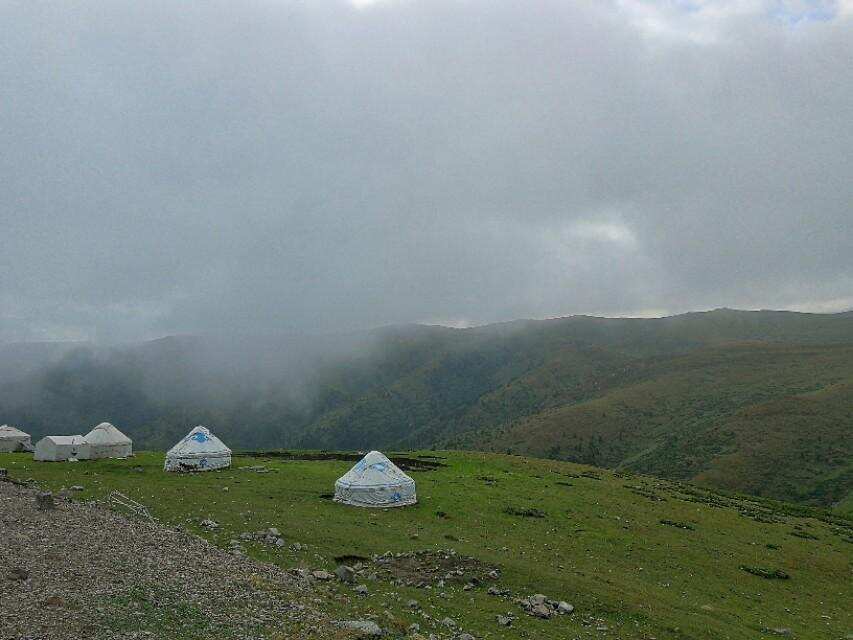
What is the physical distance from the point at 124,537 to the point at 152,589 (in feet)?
18.2

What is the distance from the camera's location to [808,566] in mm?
28438

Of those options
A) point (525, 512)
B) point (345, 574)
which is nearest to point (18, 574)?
point (345, 574)

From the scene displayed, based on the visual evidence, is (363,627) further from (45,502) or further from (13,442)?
(13,442)

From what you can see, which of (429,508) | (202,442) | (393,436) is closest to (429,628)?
(429,508)

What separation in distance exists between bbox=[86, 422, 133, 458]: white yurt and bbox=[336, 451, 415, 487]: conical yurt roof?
25991 millimetres

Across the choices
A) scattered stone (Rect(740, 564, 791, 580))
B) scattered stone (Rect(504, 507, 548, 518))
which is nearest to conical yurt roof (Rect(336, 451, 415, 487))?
scattered stone (Rect(504, 507, 548, 518))

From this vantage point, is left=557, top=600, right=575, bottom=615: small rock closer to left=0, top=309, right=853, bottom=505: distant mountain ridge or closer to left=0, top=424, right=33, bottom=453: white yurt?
left=0, top=309, right=853, bottom=505: distant mountain ridge

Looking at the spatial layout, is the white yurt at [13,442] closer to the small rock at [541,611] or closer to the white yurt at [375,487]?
the white yurt at [375,487]

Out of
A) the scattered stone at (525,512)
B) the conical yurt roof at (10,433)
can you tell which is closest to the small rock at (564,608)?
the scattered stone at (525,512)

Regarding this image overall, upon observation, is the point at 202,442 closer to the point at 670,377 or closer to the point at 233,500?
→ the point at 233,500

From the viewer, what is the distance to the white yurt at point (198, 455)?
130 feet

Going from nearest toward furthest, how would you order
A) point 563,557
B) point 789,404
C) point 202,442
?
point 563,557 → point 202,442 → point 789,404

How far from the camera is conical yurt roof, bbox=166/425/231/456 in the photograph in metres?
40.2

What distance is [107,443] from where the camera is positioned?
157 feet
